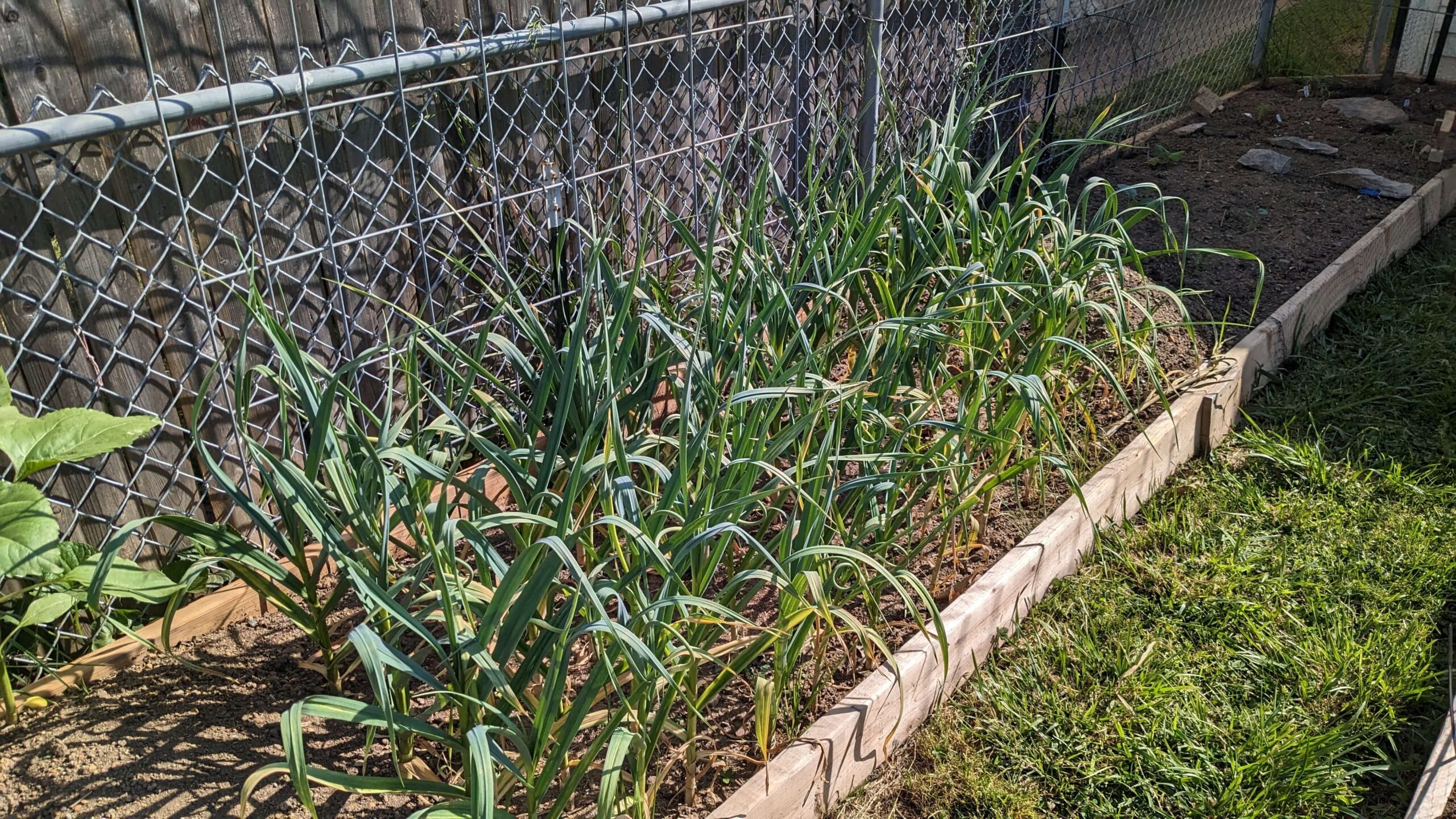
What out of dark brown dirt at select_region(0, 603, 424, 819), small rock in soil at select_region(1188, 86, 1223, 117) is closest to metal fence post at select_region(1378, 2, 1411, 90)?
small rock in soil at select_region(1188, 86, 1223, 117)

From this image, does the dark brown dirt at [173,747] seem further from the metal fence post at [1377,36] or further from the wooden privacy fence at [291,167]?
the metal fence post at [1377,36]

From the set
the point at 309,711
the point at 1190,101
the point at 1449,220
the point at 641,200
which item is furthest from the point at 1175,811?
the point at 1190,101

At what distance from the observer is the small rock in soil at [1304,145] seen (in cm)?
527

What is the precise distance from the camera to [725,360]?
7.65 feet

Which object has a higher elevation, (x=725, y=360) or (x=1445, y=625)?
(x=725, y=360)

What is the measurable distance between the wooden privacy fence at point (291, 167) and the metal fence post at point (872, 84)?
1.7 inches

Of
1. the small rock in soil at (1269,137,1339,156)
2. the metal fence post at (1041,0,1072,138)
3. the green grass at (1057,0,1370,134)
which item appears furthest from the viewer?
the green grass at (1057,0,1370,134)

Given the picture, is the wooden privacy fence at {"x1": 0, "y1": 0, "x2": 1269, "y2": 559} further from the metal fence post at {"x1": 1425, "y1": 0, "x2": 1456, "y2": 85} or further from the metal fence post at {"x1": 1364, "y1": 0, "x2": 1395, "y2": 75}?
the metal fence post at {"x1": 1364, "y1": 0, "x2": 1395, "y2": 75}

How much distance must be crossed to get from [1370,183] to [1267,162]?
0.44 meters

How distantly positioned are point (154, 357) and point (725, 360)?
1.23 m

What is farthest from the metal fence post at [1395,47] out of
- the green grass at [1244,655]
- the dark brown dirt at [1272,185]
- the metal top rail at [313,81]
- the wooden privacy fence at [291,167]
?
the metal top rail at [313,81]

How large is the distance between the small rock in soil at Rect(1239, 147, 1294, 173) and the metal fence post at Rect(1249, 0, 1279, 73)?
5.35 ft

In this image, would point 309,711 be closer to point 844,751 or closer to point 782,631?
point 782,631

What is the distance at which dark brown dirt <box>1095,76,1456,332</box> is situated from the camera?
13.3 ft
